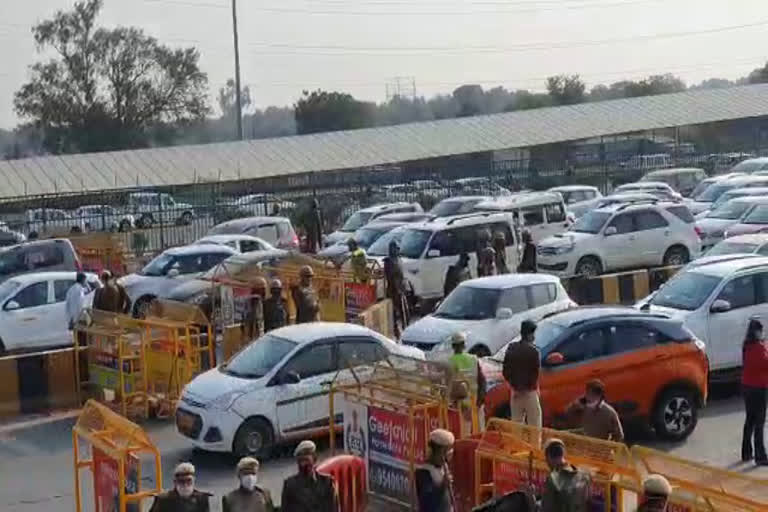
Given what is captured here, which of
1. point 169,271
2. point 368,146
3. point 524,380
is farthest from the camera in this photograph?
point 368,146

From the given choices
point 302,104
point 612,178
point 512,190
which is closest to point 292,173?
point 512,190

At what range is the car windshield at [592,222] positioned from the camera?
94.8 feet

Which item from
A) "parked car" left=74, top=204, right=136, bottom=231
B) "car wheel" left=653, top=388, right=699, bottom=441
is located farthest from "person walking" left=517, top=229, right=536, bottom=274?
"parked car" left=74, top=204, right=136, bottom=231

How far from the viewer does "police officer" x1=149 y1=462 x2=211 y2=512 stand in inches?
398

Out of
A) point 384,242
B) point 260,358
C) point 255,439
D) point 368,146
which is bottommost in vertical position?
point 255,439

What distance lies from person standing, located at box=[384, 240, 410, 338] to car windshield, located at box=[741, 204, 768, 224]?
9637 mm

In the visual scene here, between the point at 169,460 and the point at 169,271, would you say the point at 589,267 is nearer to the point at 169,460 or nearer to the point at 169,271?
the point at 169,271

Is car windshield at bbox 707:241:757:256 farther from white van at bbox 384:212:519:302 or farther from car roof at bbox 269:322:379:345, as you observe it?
car roof at bbox 269:322:379:345

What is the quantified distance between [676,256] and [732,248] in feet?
16.9

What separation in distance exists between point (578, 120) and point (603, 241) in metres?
32.6

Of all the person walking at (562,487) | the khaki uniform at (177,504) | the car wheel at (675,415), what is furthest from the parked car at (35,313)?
the person walking at (562,487)

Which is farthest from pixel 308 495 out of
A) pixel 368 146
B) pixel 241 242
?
pixel 368 146

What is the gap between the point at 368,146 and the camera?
5584 centimetres

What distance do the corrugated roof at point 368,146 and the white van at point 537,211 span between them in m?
21.5
